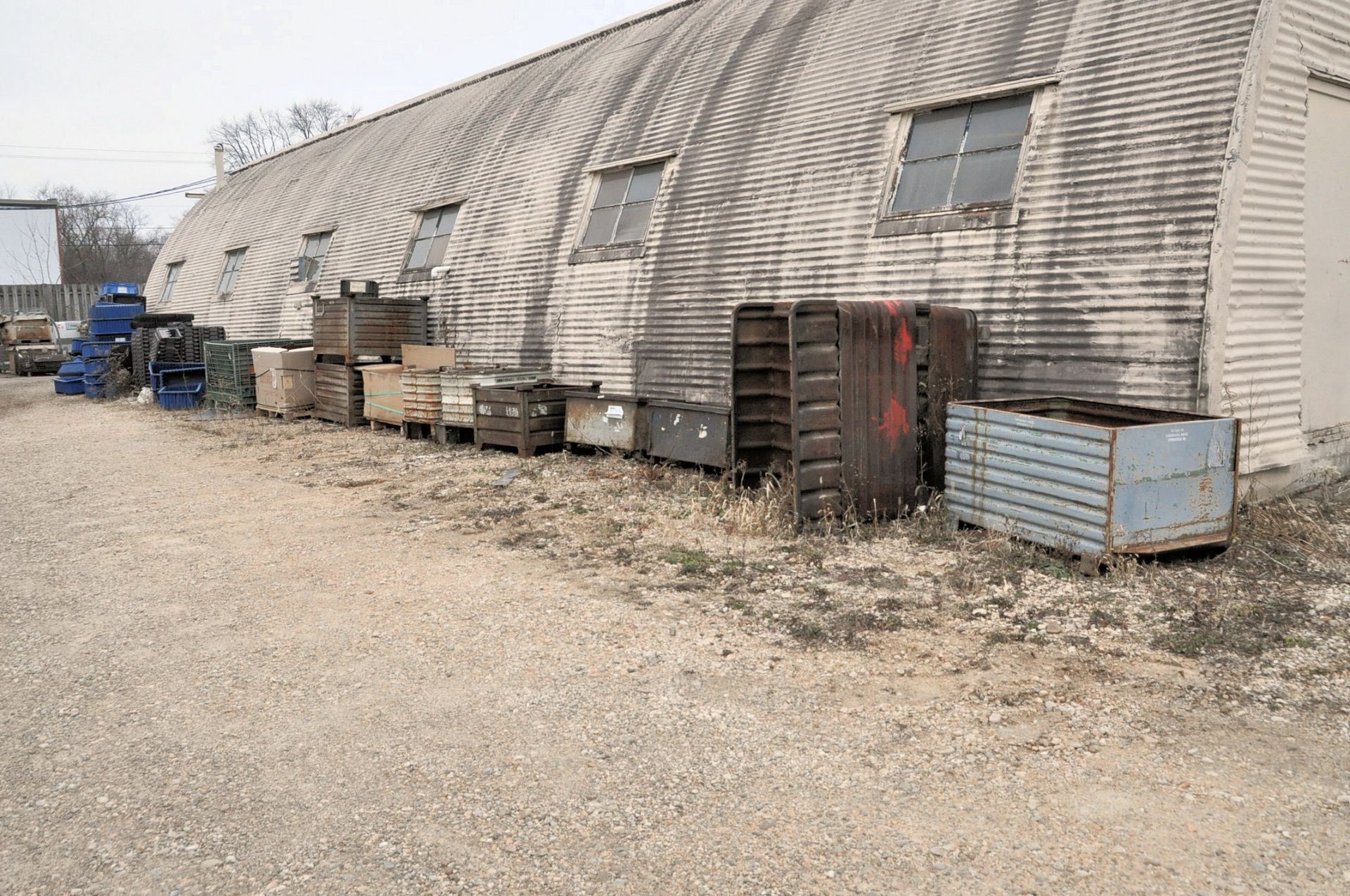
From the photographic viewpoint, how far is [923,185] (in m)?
9.38

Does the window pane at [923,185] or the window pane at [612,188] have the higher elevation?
the window pane at [612,188]

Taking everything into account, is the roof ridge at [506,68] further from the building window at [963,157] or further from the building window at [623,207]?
the building window at [963,157]

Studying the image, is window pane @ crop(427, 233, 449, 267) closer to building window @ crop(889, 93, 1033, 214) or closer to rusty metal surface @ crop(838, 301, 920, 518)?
building window @ crop(889, 93, 1033, 214)

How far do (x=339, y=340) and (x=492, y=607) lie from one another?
1032 cm

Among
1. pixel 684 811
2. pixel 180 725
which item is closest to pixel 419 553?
pixel 180 725

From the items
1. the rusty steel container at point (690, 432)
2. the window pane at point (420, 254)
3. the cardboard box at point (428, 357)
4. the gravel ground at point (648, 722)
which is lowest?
the gravel ground at point (648, 722)

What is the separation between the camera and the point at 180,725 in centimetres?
421

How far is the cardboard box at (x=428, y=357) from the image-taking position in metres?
14.1

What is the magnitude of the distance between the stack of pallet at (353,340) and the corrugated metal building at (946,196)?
0.63 metres

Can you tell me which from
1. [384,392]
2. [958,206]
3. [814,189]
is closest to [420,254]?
[384,392]

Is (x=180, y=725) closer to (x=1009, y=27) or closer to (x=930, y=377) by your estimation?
(x=930, y=377)

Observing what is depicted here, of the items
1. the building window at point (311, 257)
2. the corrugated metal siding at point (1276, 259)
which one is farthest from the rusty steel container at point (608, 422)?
the building window at point (311, 257)

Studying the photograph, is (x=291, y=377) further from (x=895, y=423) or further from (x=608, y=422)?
(x=895, y=423)

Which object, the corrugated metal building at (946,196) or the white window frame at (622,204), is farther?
the white window frame at (622,204)
